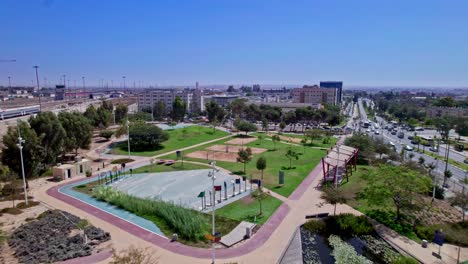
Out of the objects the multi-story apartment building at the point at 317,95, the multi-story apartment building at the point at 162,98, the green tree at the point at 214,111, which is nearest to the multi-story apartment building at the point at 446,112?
the multi-story apartment building at the point at 317,95

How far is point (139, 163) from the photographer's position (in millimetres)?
45594

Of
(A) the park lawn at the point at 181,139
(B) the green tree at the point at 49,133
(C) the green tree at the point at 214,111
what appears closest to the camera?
(B) the green tree at the point at 49,133

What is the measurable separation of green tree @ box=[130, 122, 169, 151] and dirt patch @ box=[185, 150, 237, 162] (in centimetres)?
773

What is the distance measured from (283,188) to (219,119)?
2508 inches

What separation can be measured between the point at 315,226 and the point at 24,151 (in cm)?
3299

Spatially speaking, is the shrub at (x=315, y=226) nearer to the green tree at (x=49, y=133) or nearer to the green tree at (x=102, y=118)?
the green tree at (x=49, y=133)

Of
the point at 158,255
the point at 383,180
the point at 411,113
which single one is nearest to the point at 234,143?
the point at 383,180

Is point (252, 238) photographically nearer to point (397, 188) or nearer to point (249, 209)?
point (249, 209)

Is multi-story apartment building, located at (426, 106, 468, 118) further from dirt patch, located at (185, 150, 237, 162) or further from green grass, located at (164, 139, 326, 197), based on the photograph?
dirt patch, located at (185, 150, 237, 162)

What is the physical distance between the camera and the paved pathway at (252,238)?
1945 cm

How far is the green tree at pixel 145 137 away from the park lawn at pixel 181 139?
1.80 meters

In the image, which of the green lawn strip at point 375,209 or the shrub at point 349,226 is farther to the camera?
the green lawn strip at point 375,209

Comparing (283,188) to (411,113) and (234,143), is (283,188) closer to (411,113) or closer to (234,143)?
(234,143)

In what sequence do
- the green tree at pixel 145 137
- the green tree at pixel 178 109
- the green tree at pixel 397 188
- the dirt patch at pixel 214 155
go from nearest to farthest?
1. the green tree at pixel 397 188
2. the dirt patch at pixel 214 155
3. the green tree at pixel 145 137
4. the green tree at pixel 178 109
